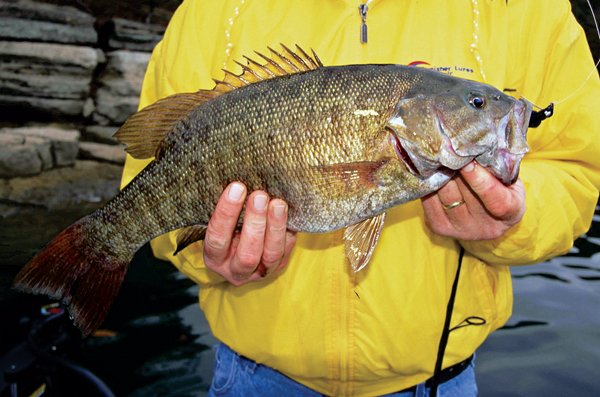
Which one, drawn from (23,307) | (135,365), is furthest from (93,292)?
(135,365)

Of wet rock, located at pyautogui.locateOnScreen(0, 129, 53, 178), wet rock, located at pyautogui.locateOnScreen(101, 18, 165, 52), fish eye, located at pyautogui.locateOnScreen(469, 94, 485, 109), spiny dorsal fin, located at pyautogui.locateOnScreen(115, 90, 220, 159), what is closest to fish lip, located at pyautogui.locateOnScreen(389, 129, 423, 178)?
fish eye, located at pyautogui.locateOnScreen(469, 94, 485, 109)

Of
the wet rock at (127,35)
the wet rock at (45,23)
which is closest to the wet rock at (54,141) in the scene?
the wet rock at (45,23)

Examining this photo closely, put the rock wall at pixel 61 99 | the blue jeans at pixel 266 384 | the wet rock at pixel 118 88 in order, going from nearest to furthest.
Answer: the blue jeans at pixel 266 384 < the rock wall at pixel 61 99 < the wet rock at pixel 118 88

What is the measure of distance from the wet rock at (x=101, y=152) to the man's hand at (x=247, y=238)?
24.4 ft

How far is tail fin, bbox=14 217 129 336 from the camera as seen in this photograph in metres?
1.88

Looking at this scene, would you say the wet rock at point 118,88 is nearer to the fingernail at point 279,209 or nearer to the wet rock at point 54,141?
the wet rock at point 54,141

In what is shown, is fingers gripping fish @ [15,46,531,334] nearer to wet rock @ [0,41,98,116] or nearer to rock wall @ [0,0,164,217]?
rock wall @ [0,0,164,217]

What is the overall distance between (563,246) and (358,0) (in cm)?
110

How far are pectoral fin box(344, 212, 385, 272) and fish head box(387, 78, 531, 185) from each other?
223 mm

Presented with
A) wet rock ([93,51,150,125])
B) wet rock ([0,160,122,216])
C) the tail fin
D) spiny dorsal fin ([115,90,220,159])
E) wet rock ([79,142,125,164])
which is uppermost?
spiny dorsal fin ([115,90,220,159])

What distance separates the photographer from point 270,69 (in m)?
1.80

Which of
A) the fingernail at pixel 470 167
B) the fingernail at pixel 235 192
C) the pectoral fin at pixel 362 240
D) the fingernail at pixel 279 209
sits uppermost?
the fingernail at pixel 470 167

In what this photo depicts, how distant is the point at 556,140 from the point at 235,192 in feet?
3.62

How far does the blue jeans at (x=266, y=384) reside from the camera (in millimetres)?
2041
